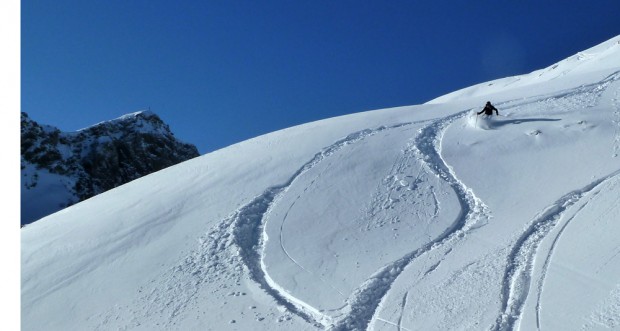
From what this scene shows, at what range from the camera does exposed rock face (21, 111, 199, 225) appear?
226 feet

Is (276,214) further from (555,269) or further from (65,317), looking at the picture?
(555,269)

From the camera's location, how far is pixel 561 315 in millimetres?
7703

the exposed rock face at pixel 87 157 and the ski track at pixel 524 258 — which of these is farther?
the exposed rock face at pixel 87 157

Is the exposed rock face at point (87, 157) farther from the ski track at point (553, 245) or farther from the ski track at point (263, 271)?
the ski track at point (553, 245)

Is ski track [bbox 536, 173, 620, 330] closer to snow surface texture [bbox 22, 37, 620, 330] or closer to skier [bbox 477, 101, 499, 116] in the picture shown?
snow surface texture [bbox 22, 37, 620, 330]

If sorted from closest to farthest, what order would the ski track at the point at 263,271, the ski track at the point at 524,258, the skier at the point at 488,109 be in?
the ski track at the point at 524,258
the ski track at the point at 263,271
the skier at the point at 488,109

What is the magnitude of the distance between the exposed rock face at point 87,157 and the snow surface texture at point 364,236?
5243 centimetres

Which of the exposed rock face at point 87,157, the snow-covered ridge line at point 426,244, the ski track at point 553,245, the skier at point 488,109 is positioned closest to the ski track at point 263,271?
the snow-covered ridge line at point 426,244

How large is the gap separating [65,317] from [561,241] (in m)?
9.26

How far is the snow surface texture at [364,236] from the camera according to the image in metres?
8.64

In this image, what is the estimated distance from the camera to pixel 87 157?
82.1 m

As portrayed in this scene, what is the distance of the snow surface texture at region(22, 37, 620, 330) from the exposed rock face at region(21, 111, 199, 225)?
172 ft

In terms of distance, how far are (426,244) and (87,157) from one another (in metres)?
80.2

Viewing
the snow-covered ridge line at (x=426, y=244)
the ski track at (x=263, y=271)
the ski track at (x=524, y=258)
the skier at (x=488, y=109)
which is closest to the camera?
the ski track at (x=524, y=258)
